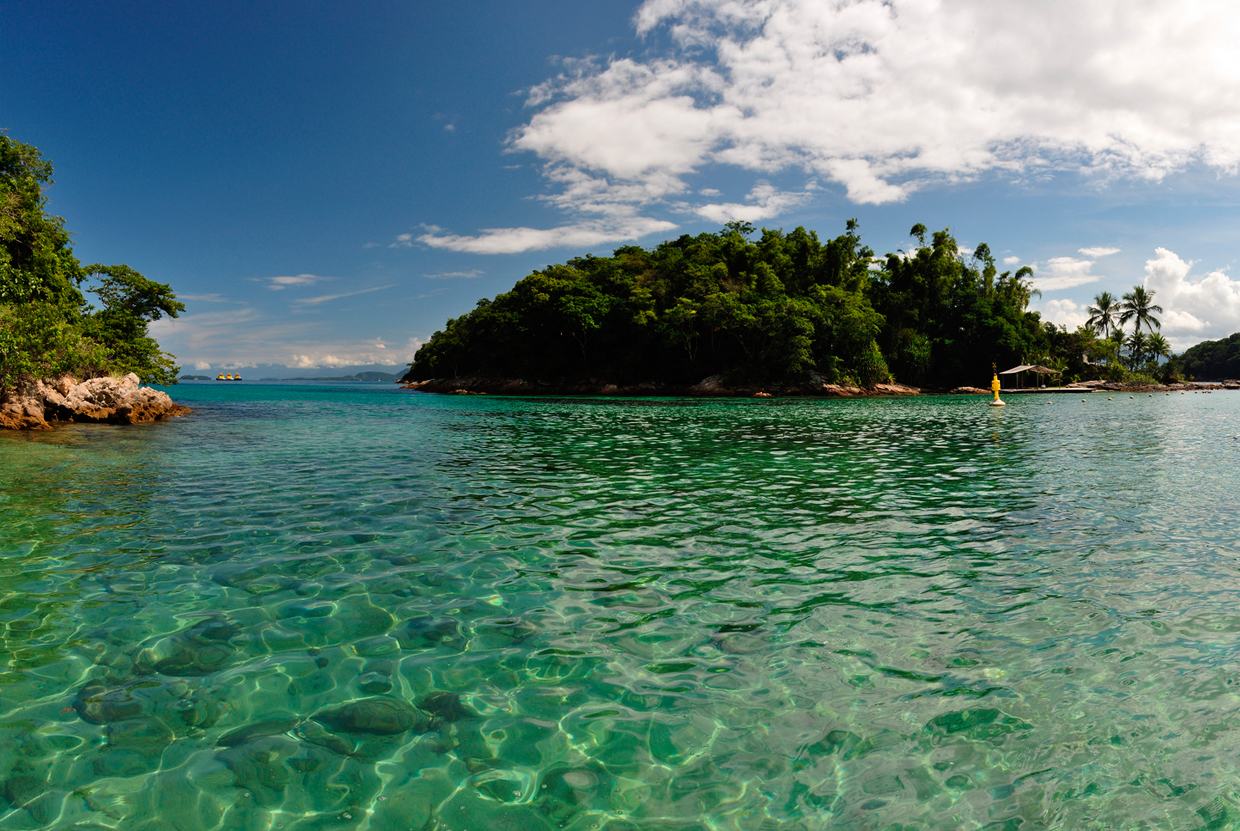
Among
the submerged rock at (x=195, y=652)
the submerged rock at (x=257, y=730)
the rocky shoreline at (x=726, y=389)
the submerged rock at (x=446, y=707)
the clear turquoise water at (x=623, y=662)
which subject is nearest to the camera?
the clear turquoise water at (x=623, y=662)

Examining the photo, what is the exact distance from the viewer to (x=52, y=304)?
2278 centimetres

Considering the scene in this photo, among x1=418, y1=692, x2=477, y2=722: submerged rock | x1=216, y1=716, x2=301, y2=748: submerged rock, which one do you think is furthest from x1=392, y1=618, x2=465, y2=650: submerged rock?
x1=216, y1=716, x2=301, y2=748: submerged rock

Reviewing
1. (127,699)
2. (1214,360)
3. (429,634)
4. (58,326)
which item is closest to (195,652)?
(127,699)

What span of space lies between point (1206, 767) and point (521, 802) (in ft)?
11.5

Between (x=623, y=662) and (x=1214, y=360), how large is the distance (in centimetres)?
15578

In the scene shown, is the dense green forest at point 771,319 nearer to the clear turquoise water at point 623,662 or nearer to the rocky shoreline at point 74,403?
the rocky shoreline at point 74,403

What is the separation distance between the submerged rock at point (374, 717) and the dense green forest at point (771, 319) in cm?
5256

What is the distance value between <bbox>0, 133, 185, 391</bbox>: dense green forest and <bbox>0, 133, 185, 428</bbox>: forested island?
4 centimetres

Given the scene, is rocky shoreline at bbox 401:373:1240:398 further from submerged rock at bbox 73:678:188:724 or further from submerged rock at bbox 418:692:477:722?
submerged rock at bbox 73:678:188:724

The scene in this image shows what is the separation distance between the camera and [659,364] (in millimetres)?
63969

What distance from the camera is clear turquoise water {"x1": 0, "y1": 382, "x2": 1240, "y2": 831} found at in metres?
2.80

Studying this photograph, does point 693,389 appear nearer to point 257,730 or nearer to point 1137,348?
point 257,730

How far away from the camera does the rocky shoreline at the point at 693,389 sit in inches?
2167

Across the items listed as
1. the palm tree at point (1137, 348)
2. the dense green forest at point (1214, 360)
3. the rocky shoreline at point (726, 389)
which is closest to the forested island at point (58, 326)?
the rocky shoreline at point (726, 389)
